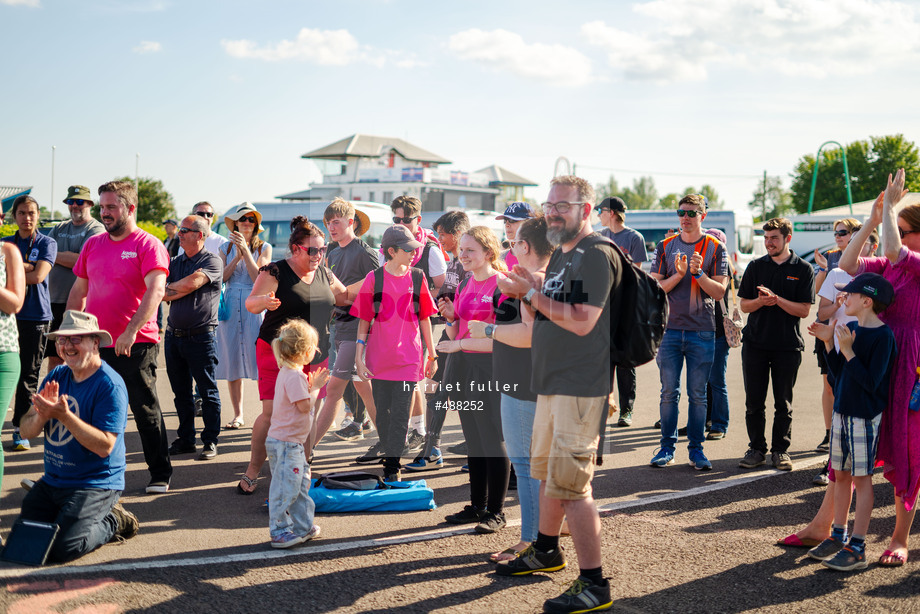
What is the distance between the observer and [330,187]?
5297 cm

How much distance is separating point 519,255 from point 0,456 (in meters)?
3.33

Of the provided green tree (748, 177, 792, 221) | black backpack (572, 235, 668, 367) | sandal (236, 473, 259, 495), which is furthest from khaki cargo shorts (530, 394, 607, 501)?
green tree (748, 177, 792, 221)

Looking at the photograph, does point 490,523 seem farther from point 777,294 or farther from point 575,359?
point 777,294

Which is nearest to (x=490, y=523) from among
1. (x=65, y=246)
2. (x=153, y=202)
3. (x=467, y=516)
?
(x=467, y=516)

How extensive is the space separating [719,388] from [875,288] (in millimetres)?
3514

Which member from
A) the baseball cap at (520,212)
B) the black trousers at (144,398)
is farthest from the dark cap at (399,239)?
the black trousers at (144,398)

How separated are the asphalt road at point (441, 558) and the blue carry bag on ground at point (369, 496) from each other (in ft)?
0.36

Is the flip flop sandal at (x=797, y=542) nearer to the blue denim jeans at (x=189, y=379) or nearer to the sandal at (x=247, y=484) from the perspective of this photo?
the sandal at (x=247, y=484)

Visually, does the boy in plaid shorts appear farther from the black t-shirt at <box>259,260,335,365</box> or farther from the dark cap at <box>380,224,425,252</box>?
the black t-shirt at <box>259,260,335,365</box>

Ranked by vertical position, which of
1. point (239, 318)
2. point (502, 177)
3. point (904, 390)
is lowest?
point (904, 390)

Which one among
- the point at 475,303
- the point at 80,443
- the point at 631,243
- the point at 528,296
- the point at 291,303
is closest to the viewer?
the point at 528,296

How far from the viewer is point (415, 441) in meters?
7.25

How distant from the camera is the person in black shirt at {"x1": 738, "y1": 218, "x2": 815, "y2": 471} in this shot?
21.8 feet

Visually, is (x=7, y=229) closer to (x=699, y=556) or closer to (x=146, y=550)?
(x=146, y=550)
